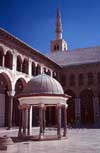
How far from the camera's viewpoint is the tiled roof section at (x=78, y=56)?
36.2m

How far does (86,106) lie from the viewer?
115 ft

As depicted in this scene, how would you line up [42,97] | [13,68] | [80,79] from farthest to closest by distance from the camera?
[80,79]
[13,68]
[42,97]

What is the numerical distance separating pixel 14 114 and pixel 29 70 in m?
5.18

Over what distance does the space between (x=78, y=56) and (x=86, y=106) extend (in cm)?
753

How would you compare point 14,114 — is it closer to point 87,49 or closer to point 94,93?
point 94,93

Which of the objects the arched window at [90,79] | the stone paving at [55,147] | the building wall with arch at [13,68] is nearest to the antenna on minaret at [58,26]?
the arched window at [90,79]

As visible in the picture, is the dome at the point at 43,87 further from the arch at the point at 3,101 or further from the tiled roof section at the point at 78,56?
the tiled roof section at the point at 78,56

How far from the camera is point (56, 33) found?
2265 inches

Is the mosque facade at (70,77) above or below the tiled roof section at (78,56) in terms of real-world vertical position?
below

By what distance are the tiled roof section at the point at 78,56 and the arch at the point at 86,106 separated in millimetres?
4294

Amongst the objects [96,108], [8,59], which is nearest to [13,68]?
[8,59]

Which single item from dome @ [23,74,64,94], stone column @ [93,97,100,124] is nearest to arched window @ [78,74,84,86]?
stone column @ [93,97,100,124]

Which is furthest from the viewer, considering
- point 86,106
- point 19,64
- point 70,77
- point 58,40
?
point 58,40

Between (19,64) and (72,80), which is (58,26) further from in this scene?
(19,64)
